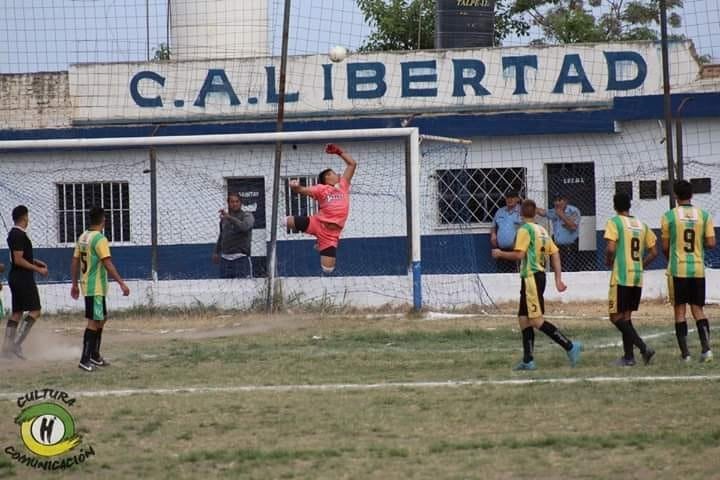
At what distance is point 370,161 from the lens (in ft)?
78.8

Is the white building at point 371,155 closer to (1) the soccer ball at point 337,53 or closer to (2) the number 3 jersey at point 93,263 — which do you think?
(1) the soccer ball at point 337,53

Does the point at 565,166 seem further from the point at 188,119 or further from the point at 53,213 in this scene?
the point at 53,213

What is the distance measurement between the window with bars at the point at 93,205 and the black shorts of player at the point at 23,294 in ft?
26.2

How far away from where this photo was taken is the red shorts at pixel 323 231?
1891 centimetres

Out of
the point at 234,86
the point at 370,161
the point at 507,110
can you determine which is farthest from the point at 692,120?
the point at 234,86

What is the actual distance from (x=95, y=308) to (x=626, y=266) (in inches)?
210

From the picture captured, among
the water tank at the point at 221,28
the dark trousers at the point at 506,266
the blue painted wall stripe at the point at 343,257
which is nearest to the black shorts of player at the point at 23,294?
the blue painted wall stripe at the point at 343,257

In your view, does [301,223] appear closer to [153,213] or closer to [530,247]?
[153,213]

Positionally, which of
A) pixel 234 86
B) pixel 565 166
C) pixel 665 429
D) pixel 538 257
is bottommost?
pixel 665 429

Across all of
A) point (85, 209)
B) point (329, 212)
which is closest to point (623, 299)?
point (329, 212)

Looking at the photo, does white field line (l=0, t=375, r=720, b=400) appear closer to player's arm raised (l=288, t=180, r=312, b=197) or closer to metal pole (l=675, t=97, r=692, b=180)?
player's arm raised (l=288, t=180, r=312, b=197)

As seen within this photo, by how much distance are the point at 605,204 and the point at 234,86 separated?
24.6 feet

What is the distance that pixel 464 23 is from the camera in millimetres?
28438

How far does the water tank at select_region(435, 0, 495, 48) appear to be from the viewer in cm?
2820
